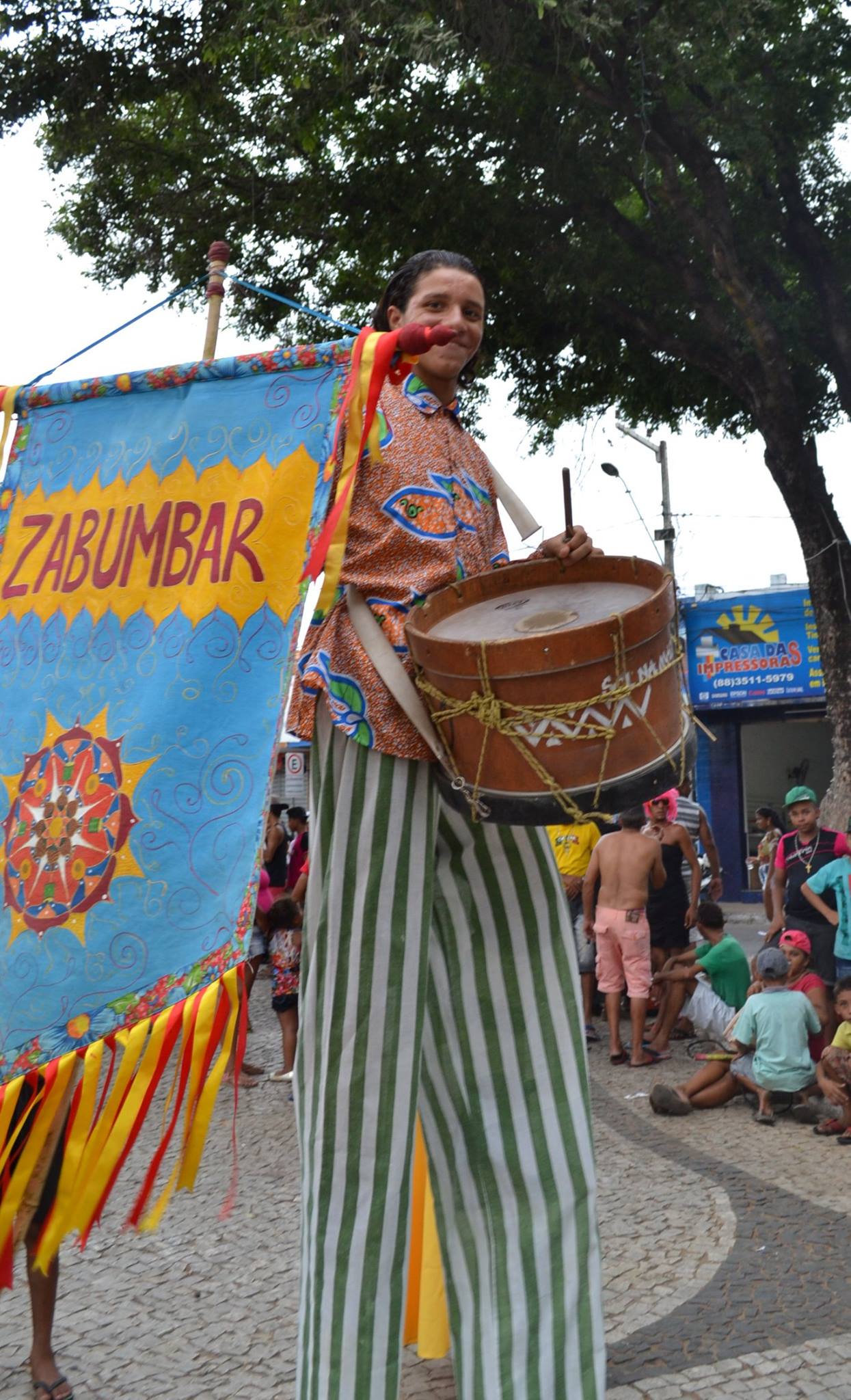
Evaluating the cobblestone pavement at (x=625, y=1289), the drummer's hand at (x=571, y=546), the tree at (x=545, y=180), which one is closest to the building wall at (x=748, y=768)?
the tree at (x=545, y=180)

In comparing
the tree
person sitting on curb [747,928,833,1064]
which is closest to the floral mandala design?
person sitting on curb [747,928,833,1064]

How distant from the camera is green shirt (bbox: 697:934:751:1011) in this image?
8.87 m

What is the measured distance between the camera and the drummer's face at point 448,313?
2.72 metres

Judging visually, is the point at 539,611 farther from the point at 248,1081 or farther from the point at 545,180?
the point at 545,180

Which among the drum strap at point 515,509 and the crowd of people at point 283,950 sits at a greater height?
the drum strap at point 515,509

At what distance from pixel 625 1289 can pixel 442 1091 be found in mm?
1555

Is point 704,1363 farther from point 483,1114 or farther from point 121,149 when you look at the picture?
point 121,149

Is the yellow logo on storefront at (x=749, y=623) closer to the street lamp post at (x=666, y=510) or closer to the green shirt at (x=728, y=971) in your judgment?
the street lamp post at (x=666, y=510)

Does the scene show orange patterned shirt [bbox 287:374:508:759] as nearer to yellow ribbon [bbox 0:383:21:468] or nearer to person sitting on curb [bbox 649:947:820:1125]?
yellow ribbon [bbox 0:383:21:468]

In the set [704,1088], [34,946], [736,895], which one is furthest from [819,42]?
[736,895]

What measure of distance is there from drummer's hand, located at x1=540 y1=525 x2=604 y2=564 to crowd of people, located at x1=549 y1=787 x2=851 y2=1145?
177 inches

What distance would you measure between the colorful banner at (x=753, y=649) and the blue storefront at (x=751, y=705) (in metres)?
0.01

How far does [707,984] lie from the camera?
908 cm

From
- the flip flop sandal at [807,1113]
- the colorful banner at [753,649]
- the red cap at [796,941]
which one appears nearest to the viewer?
the flip flop sandal at [807,1113]
